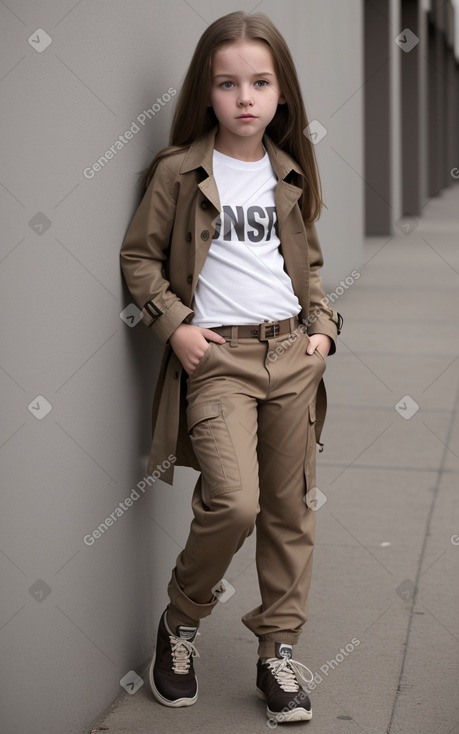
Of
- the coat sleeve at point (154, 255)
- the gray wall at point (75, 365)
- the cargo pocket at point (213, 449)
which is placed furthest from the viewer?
the coat sleeve at point (154, 255)

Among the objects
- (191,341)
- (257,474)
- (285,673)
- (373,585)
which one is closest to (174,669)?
(285,673)

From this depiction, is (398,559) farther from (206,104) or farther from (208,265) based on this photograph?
(206,104)

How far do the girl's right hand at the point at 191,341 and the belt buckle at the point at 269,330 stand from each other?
0.11 meters

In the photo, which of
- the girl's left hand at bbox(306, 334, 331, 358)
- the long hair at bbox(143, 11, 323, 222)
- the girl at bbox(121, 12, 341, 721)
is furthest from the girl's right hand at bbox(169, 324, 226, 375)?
the long hair at bbox(143, 11, 323, 222)

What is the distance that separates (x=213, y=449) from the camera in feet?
9.14

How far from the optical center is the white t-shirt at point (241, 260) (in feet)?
9.57

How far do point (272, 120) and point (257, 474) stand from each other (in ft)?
3.55

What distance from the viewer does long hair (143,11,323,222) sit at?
2865 mm

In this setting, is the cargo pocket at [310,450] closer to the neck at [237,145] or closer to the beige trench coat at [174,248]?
the beige trench coat at [174,248]

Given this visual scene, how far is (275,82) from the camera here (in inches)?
115

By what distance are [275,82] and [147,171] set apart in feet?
1.44

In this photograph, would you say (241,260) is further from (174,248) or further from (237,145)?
(237,145)

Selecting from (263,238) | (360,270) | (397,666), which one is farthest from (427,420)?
(360,270)

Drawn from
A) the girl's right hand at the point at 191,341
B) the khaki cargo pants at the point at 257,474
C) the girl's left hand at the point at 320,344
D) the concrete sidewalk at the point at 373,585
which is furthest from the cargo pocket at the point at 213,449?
the concrete sidewalk at the point at 373,585
